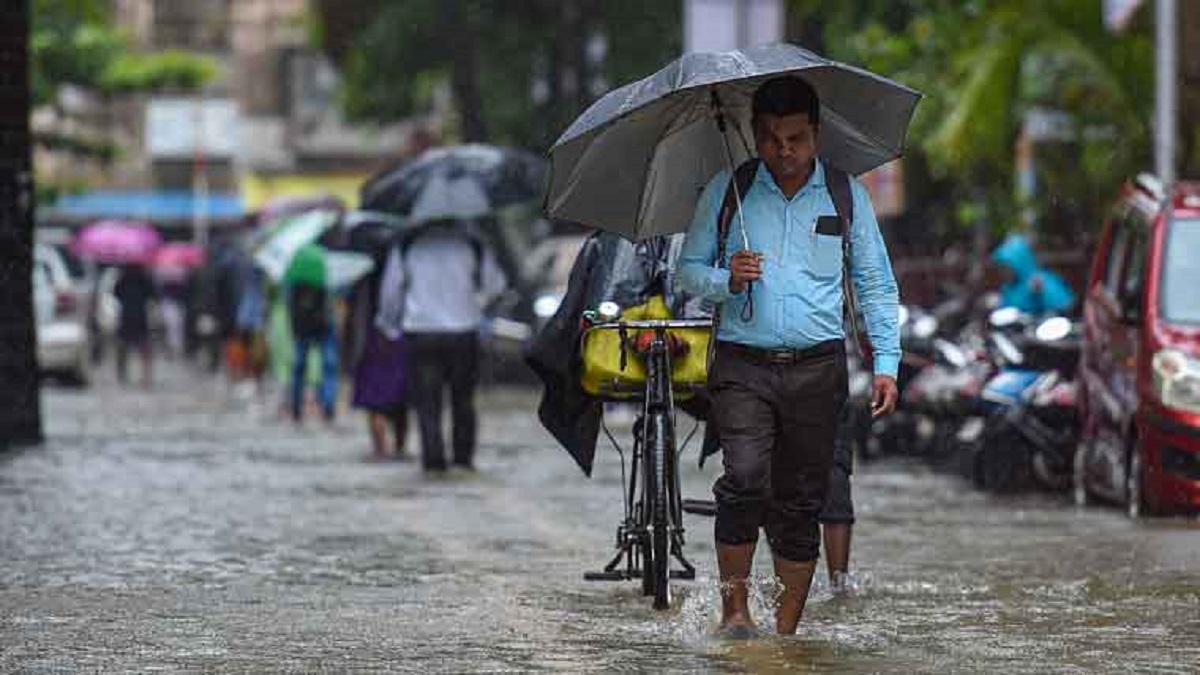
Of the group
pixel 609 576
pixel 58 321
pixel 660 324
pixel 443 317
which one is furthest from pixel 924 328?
pixel 58 321

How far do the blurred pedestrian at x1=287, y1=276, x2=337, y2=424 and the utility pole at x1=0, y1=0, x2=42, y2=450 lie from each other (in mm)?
3894

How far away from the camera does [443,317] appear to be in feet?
65.0

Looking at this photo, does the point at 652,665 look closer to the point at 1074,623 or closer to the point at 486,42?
the point at 1074,623

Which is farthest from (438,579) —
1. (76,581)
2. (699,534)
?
(699,534)

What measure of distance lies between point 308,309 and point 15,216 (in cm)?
441

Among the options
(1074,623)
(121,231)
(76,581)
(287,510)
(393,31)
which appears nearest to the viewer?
(1074,623)

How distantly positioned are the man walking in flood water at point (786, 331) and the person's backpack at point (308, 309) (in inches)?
650

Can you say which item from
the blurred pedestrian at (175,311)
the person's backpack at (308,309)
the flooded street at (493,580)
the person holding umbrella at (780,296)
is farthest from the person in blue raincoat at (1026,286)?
the blurred pedestrian at (175,311)

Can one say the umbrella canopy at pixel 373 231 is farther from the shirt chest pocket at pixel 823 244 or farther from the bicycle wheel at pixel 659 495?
the shirt chest pocket at pixel 823 244

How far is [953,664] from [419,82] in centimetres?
3953

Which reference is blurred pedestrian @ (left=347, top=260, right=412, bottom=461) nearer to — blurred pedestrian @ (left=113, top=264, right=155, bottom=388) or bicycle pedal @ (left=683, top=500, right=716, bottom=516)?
bicycle pedal @ (left=683, top=500, right=716, bottom=516)

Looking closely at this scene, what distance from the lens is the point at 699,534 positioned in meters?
15.2

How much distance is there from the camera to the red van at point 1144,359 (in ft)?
51.1

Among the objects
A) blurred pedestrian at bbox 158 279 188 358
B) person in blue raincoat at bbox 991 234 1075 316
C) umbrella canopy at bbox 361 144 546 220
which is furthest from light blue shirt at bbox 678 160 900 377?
blurred pedestrian at bbox 158 279 188 358
